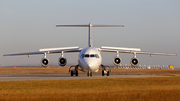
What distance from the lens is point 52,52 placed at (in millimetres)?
36438

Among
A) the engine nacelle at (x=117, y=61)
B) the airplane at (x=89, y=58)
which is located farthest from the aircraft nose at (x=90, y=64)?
the engine nacelle at (x=117, y=61)

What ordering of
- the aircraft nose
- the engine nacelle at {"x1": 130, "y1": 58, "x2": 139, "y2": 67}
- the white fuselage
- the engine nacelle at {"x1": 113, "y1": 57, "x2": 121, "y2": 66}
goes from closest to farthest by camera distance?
the aircraft nose
the white fuselage
the engine nacelle at {"x1": 113, "y1": 57, "x2": 121, "y2": 66}
the engine nacelle at {"x1": 130, "y1": 58, "x2": 139, "y2": 67}

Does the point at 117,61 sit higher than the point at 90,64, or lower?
higher

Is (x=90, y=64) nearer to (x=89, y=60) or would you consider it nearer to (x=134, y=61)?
(x=89, y=60)

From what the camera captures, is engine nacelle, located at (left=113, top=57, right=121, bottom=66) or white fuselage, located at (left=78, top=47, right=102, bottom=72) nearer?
white fuselage, located at (left=78, top=47, right=102, bottom=72)

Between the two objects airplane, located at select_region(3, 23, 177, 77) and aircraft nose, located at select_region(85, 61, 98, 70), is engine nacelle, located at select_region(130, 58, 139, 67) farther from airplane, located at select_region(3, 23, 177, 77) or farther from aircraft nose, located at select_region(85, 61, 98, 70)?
aircraft nose, located at select_region(85, 61, 98, 70)

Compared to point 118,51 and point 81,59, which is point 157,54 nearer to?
point 118,51

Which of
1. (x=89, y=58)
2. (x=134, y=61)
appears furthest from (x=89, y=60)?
(x=134, y=61)

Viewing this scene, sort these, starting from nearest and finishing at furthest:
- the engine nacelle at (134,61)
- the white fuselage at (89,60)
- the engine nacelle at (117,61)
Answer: the white fuselage at (89,60)
the engine nacelle at (117,61)
the engine nacelle at (134,61)

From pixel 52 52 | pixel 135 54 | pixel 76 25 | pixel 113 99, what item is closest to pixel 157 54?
pixel 135 54

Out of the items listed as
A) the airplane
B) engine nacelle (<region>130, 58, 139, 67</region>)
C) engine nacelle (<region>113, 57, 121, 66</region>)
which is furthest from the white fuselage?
engine nacelle (<region>130, 58, 139, 67</region>)

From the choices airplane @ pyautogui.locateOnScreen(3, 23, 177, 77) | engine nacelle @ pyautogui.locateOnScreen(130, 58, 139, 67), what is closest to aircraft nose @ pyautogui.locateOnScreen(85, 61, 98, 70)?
airplane @ pyautogui.locateOnScreen(3, 23, 177, 77)

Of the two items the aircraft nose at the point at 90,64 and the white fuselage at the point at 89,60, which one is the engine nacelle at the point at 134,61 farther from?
the aircraft nose at the point at 90,64

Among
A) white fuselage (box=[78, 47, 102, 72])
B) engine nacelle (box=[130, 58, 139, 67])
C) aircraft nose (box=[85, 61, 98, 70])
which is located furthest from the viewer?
engine nacelle (box=[130, 58, 139, 67])
